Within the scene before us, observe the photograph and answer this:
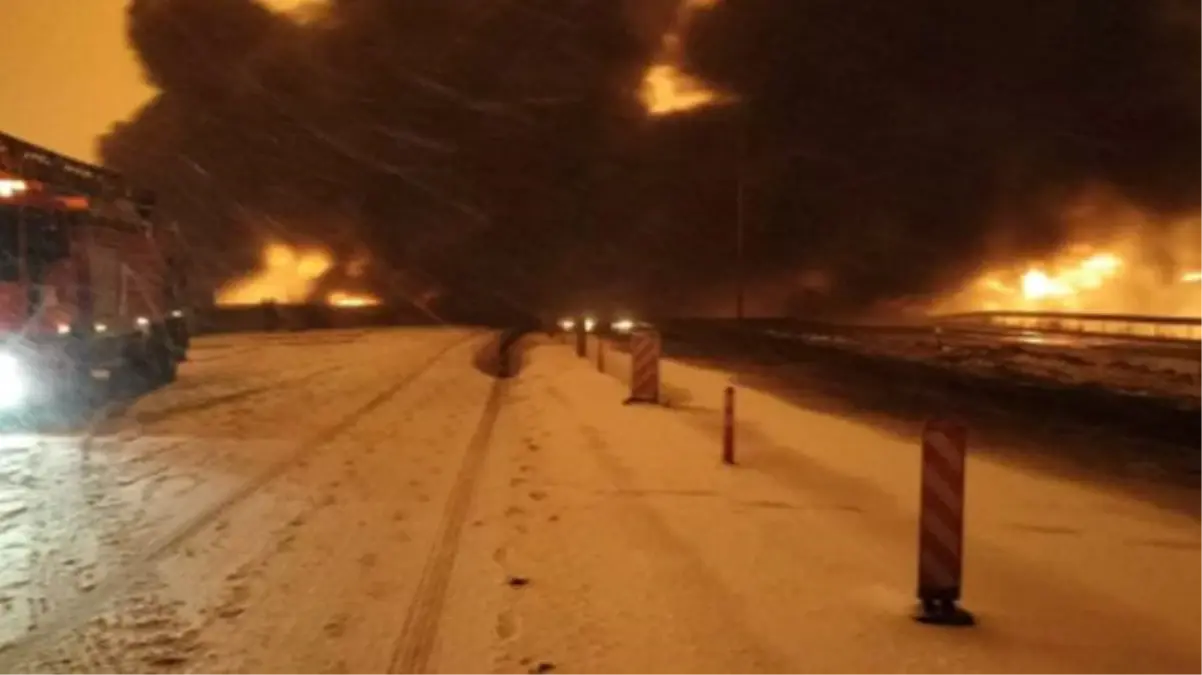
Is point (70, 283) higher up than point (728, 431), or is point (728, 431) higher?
point (70, 283)

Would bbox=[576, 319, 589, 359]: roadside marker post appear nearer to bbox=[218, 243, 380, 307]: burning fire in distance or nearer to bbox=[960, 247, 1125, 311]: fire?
bbox=[960, 247, 1125, 311]: fire

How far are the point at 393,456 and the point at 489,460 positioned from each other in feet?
4.04

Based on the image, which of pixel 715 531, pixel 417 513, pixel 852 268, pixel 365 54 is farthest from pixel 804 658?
pixel 365 54

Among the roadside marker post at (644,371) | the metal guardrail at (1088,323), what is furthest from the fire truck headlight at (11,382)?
the metal guardrail at (1088,323)

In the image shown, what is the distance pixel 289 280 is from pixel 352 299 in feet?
10.5

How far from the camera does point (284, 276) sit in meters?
66.9

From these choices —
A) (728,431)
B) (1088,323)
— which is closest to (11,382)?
(728,431)

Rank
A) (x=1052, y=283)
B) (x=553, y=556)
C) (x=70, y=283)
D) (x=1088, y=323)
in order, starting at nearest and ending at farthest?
(x=553, y=556) → (x=70, y=283) → (x=1088, y=323) → (x=1052, y=283)

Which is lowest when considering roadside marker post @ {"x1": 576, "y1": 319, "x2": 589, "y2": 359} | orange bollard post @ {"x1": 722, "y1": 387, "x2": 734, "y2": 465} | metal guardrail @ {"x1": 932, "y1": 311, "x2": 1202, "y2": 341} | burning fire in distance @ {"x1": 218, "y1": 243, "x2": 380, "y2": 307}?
orange bollard post @ {"x1": 722, "y1": 387, "x2": 734, "y2": 465}

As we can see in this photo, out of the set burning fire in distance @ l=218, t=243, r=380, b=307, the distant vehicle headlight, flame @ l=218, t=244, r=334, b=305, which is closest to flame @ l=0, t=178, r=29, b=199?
the distant vehicle headlight

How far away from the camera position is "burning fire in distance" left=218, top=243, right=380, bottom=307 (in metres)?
66.0

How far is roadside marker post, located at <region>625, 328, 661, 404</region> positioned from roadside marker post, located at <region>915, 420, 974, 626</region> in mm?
14060

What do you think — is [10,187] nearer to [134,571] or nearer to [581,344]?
[134,571]

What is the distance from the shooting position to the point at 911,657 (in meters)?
7.08
